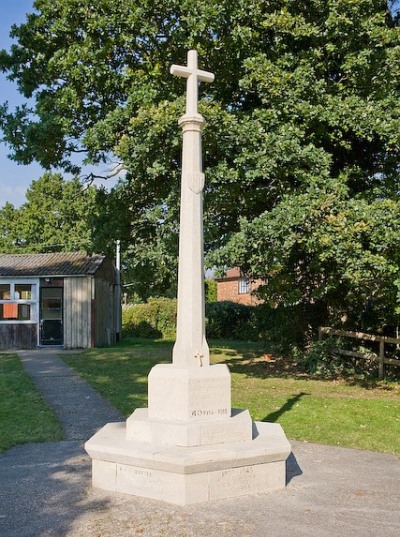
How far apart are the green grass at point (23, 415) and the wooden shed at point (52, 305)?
882cm

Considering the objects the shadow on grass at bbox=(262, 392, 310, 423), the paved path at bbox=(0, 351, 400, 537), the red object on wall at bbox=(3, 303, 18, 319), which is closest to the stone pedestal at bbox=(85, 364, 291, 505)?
the paved path at bbox=(0, 351, 400, 537)

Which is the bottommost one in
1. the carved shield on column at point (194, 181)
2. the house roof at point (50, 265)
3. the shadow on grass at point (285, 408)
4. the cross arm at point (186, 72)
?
the shadow on grass at point (285, 408)

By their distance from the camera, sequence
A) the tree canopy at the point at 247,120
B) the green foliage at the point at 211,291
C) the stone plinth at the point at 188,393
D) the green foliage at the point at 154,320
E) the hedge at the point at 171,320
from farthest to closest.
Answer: the green foliage at the point at 211,291, the green foliage at the point at 154,320, the hedge at the point at 171,320, the tree canopy at the point at 247,120, the stone plinth at the point at 188,393

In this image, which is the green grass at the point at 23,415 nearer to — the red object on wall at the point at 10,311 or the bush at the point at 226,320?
the red object on wall at the point at 10,311

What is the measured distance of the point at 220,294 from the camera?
42375mm

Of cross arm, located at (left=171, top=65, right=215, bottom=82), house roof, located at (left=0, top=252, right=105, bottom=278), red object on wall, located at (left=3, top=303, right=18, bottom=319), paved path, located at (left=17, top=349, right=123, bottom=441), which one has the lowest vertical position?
paved path, located at (left=17, top=349, right=123, bottom=441)

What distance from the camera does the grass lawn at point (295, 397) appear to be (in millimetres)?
8688

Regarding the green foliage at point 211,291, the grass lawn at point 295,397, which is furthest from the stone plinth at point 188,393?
the green foliage at point 211,291

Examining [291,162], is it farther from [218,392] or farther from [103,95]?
[218,392]

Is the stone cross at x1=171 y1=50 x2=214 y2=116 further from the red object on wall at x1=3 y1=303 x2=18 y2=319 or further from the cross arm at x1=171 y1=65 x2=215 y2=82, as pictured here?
the red object on wall at x1=3 y1=303 x2=18 y2=319

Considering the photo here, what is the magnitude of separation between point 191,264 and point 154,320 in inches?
1023

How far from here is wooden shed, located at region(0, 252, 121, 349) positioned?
23.6 metres

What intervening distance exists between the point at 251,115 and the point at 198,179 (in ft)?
20.6

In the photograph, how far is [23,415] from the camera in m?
9.84
